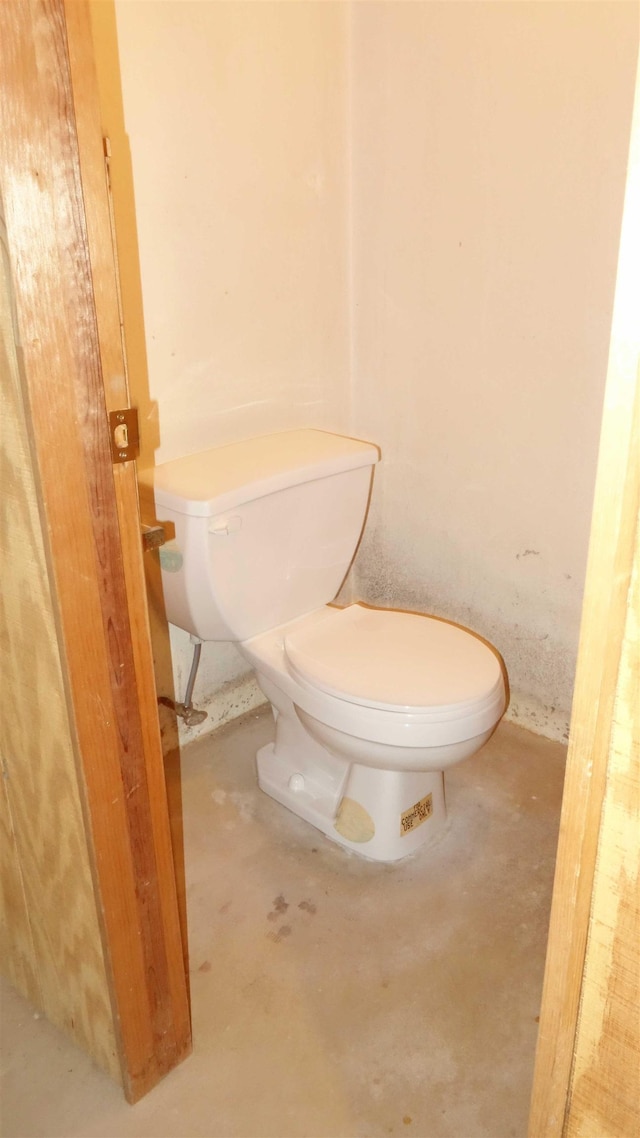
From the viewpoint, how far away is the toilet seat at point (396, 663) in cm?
156

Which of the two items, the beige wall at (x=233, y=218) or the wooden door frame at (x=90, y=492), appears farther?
the beige wall at (x=233, y=218)

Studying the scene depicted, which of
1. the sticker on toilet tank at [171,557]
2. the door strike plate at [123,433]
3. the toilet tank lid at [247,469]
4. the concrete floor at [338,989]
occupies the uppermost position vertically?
the door strike plate at [123,433]

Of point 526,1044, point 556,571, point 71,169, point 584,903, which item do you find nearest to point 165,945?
point 526,1044

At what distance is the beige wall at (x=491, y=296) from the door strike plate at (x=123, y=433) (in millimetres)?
1113

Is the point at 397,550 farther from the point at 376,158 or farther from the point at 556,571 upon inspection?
the point at 376,158

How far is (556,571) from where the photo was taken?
1.98 m

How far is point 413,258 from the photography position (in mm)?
2029

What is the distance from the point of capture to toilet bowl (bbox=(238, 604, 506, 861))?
5.14 feet

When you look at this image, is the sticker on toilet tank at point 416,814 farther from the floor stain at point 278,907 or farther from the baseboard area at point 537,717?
the baseboard area at point 537,717

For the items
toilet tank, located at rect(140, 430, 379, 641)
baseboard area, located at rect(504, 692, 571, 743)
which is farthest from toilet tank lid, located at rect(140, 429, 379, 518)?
baseboard area, located at rect(504, 692, 571, 743)

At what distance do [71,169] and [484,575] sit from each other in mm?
1491

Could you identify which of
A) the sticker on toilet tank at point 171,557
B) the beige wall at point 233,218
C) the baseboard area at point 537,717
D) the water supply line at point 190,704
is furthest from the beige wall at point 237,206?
the baseboard area at point 537,717

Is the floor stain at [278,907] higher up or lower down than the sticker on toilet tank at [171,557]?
lower down

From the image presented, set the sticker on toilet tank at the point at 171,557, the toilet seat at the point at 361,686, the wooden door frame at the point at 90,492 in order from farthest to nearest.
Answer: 1. the sticker on toilet tank at the point at 171,557
2. the toilet seat at the point at 361,686
3. the wooden door frame at the point at 90,492
